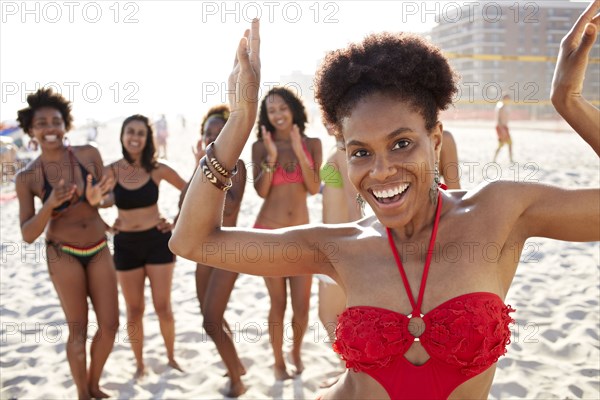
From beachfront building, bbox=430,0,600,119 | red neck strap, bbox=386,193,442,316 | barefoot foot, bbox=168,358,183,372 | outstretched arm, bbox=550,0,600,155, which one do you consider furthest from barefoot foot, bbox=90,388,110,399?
beachfront building, bbox=430,0,600,119

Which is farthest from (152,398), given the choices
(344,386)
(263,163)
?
(344,386)

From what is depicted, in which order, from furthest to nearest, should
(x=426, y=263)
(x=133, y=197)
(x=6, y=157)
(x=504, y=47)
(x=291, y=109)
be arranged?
(x=504, y=47), (x=6, y=157), (x=291, y=109), (x=133, y=197), (x=426, y=263)

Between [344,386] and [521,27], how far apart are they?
2392 inches

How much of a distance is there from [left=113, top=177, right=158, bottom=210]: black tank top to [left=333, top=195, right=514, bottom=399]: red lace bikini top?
3.27 meters

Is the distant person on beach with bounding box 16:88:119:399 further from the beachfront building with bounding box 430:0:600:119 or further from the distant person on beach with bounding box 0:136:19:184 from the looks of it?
the beachfront building with bounding box 430:0:600:119

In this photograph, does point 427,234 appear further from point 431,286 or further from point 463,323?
point 463,323

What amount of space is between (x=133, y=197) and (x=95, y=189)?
0.53 metres

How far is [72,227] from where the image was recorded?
160 inches

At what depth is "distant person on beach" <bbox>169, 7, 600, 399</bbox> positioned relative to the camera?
163 centimetres

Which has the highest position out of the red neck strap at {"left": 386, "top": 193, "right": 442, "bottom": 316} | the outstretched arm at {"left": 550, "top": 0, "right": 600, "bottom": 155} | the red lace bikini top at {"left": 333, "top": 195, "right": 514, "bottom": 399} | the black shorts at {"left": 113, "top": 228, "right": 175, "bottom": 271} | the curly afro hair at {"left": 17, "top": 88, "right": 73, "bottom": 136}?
the curly afro hair at {"left": 17, "top": 88, "right": 73, "bottom": 136}

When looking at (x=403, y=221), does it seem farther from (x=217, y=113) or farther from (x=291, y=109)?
(x=291, y=109)

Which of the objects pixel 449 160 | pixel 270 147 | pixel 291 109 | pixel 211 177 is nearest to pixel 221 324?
pixel 270 147

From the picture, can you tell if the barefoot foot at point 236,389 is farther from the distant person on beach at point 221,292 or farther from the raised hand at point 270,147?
the raised hand at point 270,147

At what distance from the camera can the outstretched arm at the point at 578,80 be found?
1552 mm
